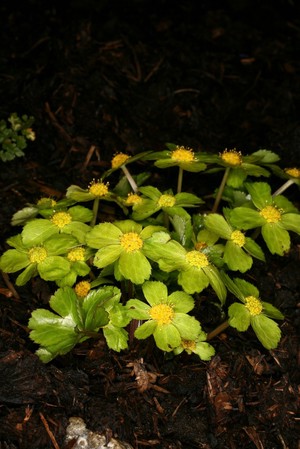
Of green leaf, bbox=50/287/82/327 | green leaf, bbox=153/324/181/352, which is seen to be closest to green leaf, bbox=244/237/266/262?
green leaf, bbox=153/324/181/352

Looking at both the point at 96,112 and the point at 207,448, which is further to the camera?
the point at 96,112

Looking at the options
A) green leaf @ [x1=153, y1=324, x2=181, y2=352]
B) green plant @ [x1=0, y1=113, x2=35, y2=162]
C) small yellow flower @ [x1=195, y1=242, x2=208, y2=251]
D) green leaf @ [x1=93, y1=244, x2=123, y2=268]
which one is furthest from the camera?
green plant @ [x1=0, y1=113, x2=35, y2=162]

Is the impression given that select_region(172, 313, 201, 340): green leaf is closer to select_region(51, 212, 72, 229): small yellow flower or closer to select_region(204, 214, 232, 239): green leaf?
select_region(204, 214, 232, 239): green leaf

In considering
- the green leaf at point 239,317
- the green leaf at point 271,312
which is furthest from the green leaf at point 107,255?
the green leaf at point 271,312

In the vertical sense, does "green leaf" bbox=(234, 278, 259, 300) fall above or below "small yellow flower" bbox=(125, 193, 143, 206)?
below

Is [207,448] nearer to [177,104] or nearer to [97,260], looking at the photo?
[97,260]

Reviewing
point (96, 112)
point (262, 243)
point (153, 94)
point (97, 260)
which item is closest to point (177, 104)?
point (153, 94)

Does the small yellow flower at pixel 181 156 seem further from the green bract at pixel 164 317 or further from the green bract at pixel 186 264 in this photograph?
the green bract at pixel 164 317
